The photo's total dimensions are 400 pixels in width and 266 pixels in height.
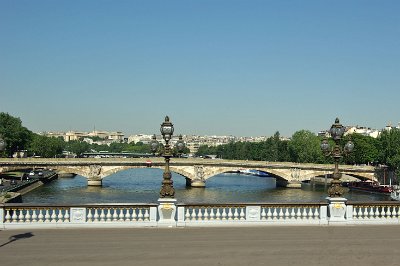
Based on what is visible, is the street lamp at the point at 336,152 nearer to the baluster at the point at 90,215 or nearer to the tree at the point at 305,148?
the baluster at the point at 90,215

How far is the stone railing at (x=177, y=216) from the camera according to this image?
1681cm

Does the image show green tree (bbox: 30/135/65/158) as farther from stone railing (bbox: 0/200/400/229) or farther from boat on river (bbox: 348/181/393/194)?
stone railing (bbox: 0/200/400/229)

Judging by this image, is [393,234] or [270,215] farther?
[270,215]

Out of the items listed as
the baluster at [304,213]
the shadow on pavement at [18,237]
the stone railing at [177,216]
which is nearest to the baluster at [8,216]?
the stone railing at [177,216]

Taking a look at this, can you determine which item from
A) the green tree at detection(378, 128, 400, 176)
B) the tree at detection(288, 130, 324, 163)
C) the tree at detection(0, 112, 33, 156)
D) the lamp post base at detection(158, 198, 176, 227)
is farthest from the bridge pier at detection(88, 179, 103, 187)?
the lamp post base at detection(158, 198, 176, 227)

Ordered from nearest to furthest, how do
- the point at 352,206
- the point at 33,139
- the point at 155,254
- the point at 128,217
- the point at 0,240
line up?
1. the point at 155,254
2. the point at 0,240
3. the point at 128,217
4. the point at 352,206
5. the point at 33,139

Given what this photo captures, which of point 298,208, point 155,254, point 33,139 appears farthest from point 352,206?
point 33,139

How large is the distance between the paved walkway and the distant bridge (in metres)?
61.8

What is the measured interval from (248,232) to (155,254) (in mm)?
4016

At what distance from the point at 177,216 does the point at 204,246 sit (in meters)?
3.84

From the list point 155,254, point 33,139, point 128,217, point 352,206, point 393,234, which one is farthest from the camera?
point 33,139

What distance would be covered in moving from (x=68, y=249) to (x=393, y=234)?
29.1ft

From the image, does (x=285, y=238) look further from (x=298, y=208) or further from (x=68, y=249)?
Answer: (x=68, y=249)

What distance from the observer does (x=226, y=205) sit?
1764 centimetres
